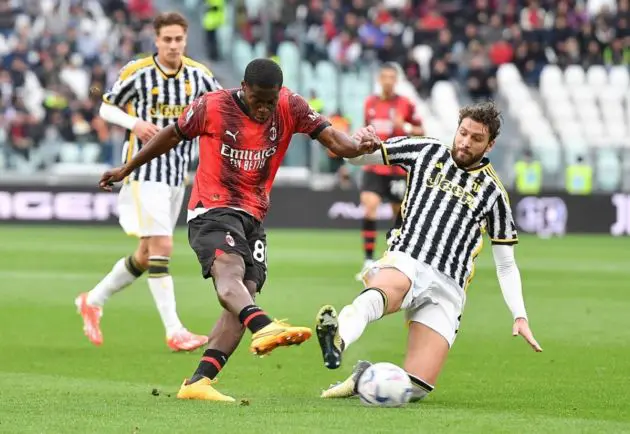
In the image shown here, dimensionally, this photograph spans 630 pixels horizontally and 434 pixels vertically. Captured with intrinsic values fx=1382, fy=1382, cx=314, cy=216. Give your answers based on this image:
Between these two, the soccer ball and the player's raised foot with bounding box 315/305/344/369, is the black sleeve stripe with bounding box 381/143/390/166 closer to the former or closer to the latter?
the soccer ball

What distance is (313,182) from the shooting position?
26906 millimetres

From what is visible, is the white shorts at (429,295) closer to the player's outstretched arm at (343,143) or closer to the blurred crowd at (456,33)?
the player's outstretched arm at (343,143)

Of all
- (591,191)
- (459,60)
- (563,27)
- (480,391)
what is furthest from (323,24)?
(480,391)

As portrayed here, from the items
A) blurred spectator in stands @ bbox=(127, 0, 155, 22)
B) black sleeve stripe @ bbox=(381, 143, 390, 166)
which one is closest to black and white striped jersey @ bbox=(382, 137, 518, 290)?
black sleeve stripe @ bbox=(381, 143, 390, 166)

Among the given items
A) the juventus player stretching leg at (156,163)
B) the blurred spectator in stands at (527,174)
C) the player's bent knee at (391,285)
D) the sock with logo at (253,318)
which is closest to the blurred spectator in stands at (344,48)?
the blurred spectator in stands at (527,174)

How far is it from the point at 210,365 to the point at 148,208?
10.6ft

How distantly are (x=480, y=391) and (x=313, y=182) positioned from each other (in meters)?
A: 18.4

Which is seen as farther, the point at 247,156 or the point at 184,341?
the point at 184,341

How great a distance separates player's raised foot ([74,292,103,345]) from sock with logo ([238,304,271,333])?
149 inches

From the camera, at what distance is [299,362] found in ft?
33.4

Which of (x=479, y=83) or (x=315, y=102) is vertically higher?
(x=479, y=83)

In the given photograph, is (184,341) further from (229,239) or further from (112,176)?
(229,239)

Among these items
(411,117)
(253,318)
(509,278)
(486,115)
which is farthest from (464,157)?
(411,117)

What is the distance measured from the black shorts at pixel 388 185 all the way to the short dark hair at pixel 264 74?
396 inches
